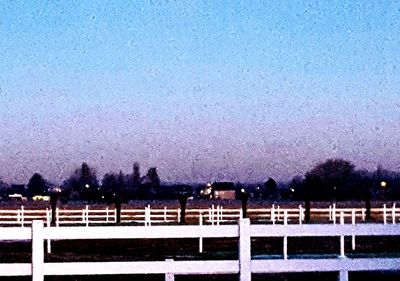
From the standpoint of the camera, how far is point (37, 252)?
13.4 meters

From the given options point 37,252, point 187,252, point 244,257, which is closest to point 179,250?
point 187,252

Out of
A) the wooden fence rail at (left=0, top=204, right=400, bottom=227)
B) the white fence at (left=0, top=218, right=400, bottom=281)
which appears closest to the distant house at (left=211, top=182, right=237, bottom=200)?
the wooden fence rail at (left=0, top=204, right=400, bottom=227)

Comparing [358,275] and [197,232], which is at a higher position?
[197,232]

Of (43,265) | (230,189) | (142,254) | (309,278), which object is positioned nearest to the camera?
(43,265)

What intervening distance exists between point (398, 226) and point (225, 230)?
269 cm

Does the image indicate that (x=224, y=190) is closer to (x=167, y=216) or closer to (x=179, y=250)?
(x=167, y=216)

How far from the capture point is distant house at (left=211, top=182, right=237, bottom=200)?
587 ft

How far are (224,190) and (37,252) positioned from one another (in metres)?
167

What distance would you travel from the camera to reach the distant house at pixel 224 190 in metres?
179

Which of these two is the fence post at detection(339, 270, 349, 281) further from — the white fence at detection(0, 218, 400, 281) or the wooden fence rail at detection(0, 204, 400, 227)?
the wooden fence rail at detection(0, 204, 400, 227)

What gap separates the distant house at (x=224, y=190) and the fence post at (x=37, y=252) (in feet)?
542

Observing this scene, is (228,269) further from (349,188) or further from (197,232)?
(349,188)

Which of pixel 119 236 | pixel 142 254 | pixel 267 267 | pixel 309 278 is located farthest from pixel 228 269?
pixel 142 254

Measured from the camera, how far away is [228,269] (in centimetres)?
1377
